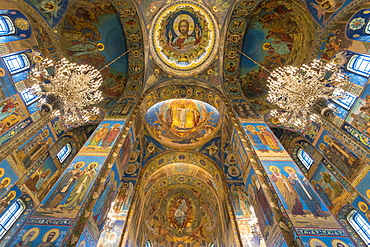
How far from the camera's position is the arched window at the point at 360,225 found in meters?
7.18

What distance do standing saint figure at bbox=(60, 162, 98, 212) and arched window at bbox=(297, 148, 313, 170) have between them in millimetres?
9811

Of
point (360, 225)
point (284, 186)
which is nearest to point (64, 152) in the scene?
point (284, 186)

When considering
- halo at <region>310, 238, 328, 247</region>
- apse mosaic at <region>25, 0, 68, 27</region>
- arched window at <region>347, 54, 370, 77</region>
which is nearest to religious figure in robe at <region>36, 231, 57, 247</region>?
halo at <region>310, 238, 328, 247</region>

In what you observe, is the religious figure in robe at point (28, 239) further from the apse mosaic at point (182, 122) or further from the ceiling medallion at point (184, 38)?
the ceiling medallion at point (184, 38)

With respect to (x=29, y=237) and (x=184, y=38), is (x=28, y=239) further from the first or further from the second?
(x=184, y=38)

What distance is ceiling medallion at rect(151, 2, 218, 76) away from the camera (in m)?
12.1

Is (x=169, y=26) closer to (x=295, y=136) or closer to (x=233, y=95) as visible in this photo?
(x=233, y=95)

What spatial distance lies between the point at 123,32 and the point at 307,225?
1229 cm

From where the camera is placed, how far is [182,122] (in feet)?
47.3

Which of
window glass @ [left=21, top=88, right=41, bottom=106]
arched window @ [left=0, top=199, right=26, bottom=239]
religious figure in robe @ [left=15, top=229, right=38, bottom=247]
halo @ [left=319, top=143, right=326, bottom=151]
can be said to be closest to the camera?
religious figure in robe @ [left=15, top=229, right=38, bottom=247]

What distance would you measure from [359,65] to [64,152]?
14412 mm

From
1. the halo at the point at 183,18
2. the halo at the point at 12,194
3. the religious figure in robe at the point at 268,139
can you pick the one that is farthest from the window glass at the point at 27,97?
the religious figure in robe at the point at 268,139

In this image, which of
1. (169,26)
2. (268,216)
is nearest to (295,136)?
(268,216)

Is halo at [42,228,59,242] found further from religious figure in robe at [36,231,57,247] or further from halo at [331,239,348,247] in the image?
halo at [331,239,348,247]
